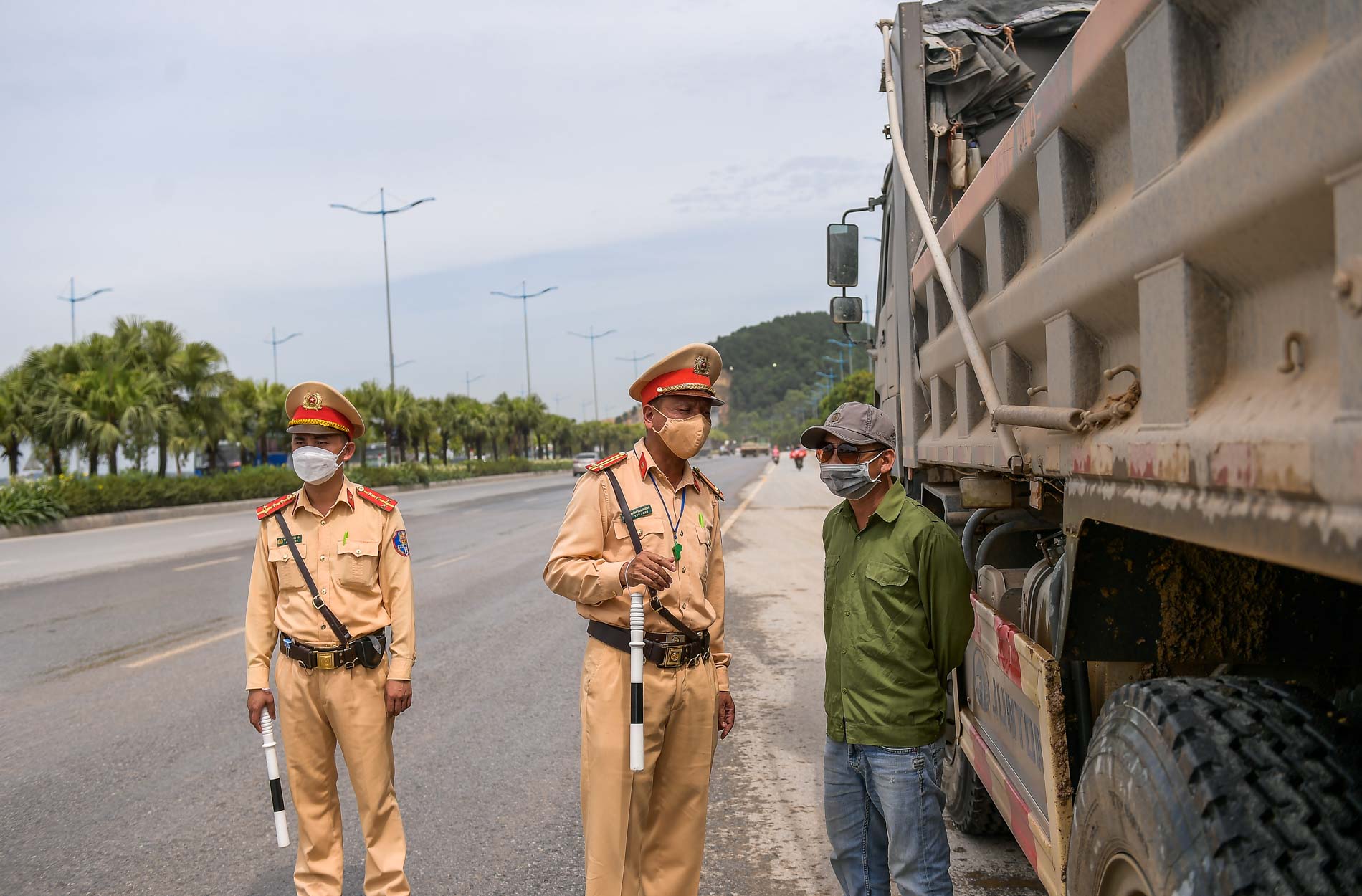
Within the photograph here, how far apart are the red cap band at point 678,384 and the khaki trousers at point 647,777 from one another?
768 millimetres

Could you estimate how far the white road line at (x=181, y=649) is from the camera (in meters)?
8.69

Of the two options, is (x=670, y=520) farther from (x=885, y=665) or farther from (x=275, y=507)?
(x=275, y=507)

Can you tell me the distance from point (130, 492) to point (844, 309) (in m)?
25.8

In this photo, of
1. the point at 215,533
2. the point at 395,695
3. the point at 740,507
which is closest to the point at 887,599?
the point at 395,695

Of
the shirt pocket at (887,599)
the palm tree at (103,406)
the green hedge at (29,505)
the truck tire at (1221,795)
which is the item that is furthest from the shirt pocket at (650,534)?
the palm tree at (103,406)

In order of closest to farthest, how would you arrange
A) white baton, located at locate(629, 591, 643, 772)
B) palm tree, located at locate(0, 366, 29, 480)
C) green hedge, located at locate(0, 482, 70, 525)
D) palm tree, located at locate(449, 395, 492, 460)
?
white baton, located at locate(629, 591, 643, 772) < green hedge, located at locate(0, 482, 70, 525) < palm tree, located at locate(0, 366, 29, 480) < palm tree, located at locate(449, 395, 492, 460)

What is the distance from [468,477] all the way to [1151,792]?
57717 millimetres

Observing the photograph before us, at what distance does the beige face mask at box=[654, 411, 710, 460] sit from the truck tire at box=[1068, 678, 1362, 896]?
4.81ft

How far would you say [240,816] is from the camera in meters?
5.07

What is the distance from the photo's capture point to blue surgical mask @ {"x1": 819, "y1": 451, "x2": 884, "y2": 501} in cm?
329

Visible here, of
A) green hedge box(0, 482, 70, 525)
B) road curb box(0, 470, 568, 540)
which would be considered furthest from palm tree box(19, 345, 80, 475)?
green hedge box(0, 482, 70, 525)

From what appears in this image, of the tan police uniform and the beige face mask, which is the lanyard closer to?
the beige face mask

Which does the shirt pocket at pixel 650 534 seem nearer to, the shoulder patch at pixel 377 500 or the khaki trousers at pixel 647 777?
the khaki trousers at pixel 647 777

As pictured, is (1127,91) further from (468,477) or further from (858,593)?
(468,477)
